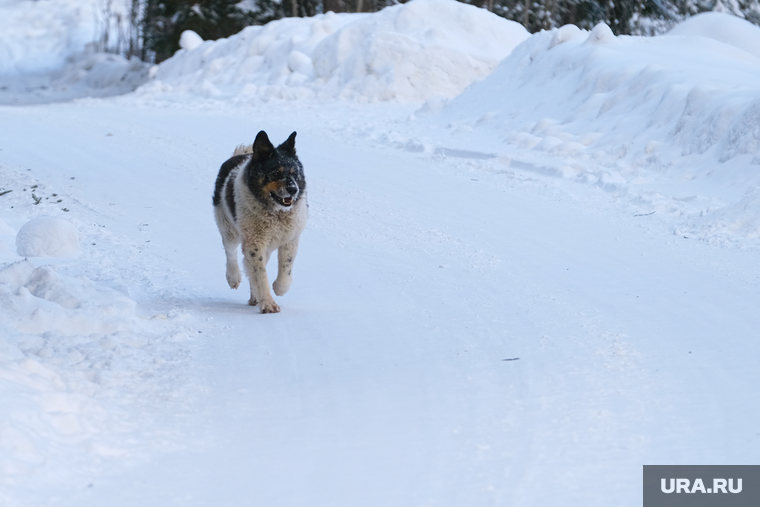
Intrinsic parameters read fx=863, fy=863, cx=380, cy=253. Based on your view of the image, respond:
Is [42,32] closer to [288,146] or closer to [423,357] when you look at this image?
[288,146]

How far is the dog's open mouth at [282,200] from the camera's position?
6.64 meters

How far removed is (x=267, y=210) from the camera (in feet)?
22.5

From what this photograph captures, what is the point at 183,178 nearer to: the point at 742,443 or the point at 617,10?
the point at 742,443

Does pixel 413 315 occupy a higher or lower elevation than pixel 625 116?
lower

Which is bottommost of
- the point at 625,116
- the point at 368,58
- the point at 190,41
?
Answer: the point at 625,116

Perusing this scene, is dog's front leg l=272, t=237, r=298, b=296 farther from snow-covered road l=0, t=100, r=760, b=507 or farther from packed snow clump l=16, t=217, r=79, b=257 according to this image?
packed snow clump l=16, t=217, r=79, b=257

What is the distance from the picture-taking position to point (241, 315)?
6773 millimetres

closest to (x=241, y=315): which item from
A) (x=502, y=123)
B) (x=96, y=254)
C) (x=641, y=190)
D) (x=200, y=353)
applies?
(x=200, y=353)

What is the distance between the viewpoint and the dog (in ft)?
22.0

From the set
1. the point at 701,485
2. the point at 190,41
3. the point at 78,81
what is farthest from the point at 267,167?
the point at 78,81

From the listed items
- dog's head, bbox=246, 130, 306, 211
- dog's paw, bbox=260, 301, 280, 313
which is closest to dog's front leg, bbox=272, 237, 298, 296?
dog's paw, bbox=260, 301, 280, 313

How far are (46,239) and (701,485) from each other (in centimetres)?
645

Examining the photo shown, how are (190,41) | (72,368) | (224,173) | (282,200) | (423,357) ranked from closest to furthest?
(72,368) < (423,357) < (282,200) < (224,173) < (190,41)

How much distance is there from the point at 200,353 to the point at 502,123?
38.9 ft
